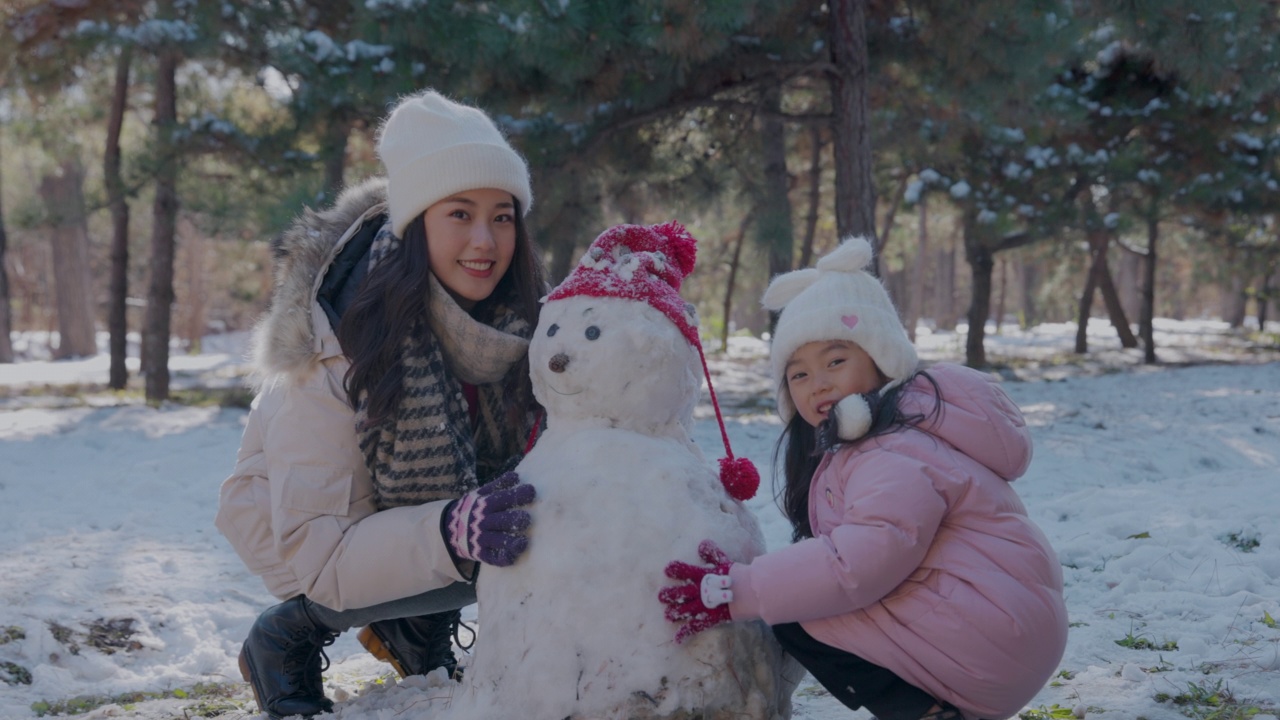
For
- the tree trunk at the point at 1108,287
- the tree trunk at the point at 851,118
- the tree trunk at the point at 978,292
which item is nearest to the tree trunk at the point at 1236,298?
the tree trunk at the point at 1108,287

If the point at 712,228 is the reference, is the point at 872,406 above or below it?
below

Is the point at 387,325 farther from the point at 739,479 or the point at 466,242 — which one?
the point at 739,479

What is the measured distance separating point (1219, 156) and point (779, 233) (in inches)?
257

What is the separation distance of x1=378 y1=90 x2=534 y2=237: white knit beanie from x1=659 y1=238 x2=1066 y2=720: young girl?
93 centimetres

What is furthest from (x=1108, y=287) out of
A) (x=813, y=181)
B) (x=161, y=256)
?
(x=161, y=256)

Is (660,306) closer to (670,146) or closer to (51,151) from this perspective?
(670,146)

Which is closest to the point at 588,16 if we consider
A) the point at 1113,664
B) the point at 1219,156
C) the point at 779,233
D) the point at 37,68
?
the point at 779,233

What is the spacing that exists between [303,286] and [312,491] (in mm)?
582

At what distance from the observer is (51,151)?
1596 cm

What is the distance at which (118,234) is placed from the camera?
12281 mm

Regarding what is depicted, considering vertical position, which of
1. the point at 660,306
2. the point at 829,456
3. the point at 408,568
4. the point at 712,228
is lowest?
the point at 408,568

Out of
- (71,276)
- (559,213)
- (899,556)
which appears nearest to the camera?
(899,556)

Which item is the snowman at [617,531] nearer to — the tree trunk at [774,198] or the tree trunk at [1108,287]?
the tree trunk at [774,198]

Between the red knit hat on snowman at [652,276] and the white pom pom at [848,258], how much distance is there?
315 millimetres
